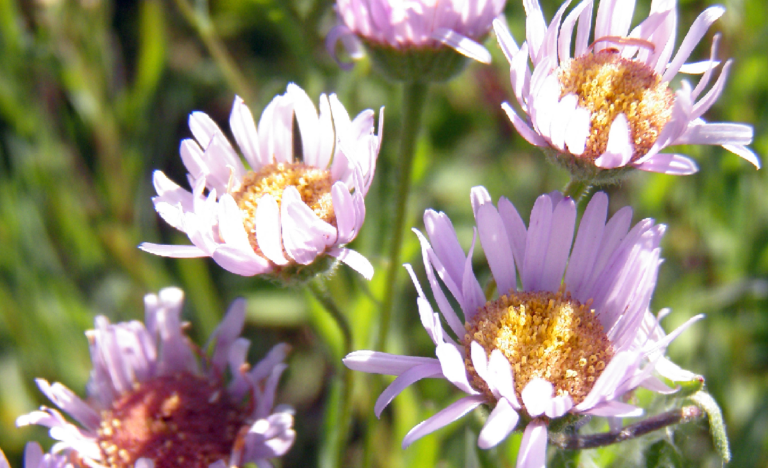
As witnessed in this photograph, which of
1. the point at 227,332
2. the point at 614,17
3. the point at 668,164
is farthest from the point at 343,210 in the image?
the point at 614,17

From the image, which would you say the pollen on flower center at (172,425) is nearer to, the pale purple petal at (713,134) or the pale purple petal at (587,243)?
the pale purple petal at (587,243)

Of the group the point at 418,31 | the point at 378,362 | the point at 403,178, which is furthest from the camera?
the point at 403,178

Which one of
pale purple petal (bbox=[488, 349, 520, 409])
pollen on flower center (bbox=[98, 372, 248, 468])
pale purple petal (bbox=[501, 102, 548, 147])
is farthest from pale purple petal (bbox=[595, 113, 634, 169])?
pollen on flower center (bbox=[98, 372, 248, 468])

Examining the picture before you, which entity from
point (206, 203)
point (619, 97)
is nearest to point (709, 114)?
point (619, 97)

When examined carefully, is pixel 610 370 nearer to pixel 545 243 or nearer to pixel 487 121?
pixel 545 243

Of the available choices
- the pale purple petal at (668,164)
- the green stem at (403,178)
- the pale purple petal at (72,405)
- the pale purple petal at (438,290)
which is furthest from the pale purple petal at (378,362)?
the pale purple petal at (72,405)

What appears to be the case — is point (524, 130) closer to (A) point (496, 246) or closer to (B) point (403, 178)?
(A) point (496, 246)
